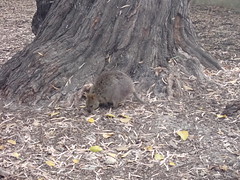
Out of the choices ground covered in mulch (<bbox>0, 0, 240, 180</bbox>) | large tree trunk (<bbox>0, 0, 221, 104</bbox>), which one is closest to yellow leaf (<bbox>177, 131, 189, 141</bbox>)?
ground covered in mulch (<bbox>0, 0, 240, 180</bbox>)

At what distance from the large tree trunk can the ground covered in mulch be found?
0.33 meters

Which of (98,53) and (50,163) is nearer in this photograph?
(50,163)

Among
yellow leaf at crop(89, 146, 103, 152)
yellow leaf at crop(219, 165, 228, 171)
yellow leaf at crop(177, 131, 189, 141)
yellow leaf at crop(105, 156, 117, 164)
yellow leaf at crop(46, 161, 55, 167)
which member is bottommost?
yellow leaf at crop(46, 161, 55, 167)

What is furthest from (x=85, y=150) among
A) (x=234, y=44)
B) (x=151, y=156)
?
(x=234, y=44)

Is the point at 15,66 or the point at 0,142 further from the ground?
the point at 15,66

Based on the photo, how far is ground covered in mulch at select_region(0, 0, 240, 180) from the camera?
4.20m

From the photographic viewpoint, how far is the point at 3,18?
36.8ft

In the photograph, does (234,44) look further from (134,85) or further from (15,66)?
(15,66)

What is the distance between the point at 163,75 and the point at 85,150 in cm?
181

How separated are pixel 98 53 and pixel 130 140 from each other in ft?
5.25

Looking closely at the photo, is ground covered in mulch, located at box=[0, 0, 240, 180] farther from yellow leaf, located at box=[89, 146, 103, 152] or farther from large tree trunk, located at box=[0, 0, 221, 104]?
large tree trunk, located at box=[0, 0, 221, 104]

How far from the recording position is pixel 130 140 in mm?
4703

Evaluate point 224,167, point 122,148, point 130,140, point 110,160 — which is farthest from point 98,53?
point 224,167

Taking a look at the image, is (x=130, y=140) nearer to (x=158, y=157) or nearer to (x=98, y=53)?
(x=158, y=157)
